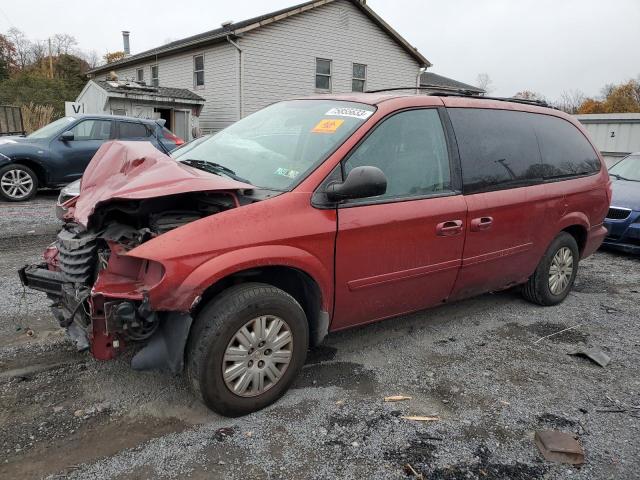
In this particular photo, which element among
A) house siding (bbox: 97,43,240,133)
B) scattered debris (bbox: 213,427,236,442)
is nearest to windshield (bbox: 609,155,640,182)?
scattered debris (bbox: 213,427,236,442)

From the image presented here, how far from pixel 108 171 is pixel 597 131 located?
18372 mm

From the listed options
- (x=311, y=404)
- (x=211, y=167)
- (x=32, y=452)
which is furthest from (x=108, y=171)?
(x=311, y=404)

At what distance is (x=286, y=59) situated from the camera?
19453 millimetres

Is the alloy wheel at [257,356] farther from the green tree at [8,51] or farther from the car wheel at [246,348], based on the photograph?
the green tree at [8,51]

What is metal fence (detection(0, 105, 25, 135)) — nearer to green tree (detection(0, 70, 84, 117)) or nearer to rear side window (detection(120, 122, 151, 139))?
green tree (detection(0, 70, 84, 117))

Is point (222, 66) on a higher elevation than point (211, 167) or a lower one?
higher

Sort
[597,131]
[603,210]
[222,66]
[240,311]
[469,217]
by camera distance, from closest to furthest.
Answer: [240,311] → [469,217] → [603,210] → [597,131] → [222,66]

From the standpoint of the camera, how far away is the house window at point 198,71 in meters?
20.5

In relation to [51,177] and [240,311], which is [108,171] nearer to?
[240,311]

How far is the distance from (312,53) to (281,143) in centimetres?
1805

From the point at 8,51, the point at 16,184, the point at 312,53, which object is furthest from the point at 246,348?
the point at 8,51

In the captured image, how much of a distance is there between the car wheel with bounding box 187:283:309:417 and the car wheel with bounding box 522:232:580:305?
280 cm

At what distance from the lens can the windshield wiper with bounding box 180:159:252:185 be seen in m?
3.21

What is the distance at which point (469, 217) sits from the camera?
12.1 feet
